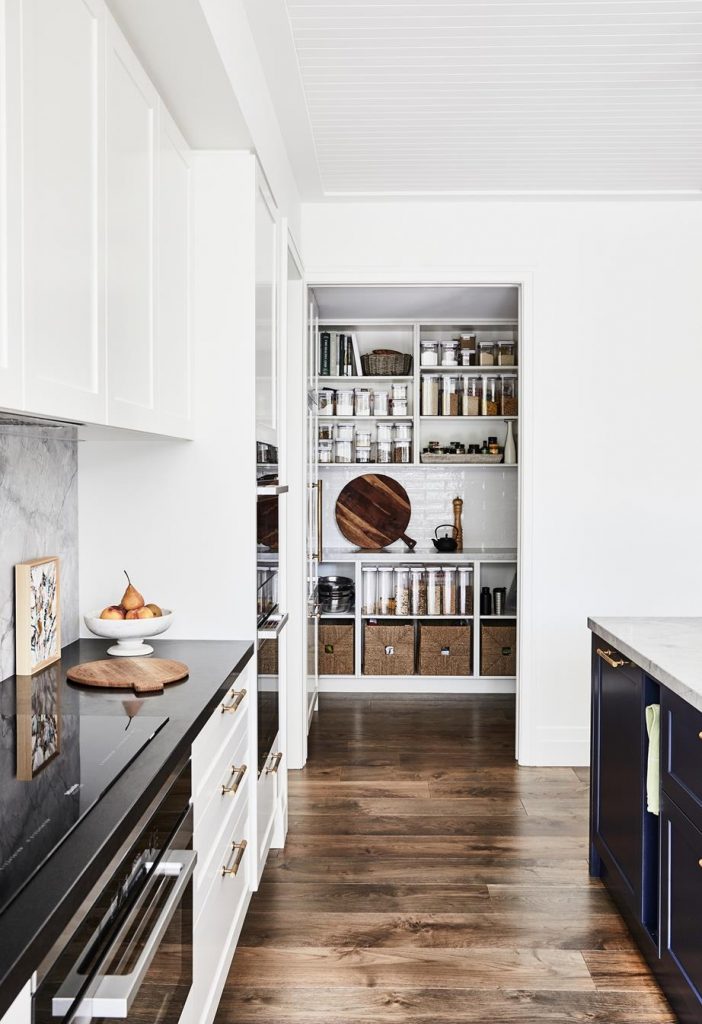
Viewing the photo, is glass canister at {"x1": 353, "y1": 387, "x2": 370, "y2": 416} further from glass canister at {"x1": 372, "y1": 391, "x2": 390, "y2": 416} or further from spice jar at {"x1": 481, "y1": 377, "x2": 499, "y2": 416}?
spice jar at {"x1": 481, "y1": 377, "x2": 499, "y2": 416}

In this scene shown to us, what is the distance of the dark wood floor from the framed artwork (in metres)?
1.02

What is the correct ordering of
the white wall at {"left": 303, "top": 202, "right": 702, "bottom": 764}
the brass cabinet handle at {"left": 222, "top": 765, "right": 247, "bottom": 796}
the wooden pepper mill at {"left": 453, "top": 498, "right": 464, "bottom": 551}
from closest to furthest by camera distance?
the brass cabinet handle at {"left": 222, "top": 765, "right": 247, "bottom": 796}
the white wall at {"left": 303, "top": 202, "right": 702, "bottom": 764}
the wooden pepper mill at {"left": 453, "top": 498, "right": 464, "bottom": 551}

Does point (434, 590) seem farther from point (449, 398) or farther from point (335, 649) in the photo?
point (449, 398)

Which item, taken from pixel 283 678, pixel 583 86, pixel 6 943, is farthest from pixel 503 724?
pixel 6 943

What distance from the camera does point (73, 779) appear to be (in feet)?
4.43

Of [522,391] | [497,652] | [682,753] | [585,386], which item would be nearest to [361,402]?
[522,391]

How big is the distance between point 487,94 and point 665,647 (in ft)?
6.54

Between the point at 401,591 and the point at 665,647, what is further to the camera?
the point at 401,591

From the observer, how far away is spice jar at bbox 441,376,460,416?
5367 mm

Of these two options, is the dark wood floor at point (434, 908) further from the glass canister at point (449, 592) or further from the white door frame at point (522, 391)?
the glass canister at point (449, 592)

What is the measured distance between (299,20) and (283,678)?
2.16 meters

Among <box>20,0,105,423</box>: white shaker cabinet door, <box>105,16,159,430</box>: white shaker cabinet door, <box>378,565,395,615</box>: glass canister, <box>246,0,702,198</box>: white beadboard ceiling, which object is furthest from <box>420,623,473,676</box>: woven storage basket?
<box>20,0,105,423</box>: white shaker cabinet door

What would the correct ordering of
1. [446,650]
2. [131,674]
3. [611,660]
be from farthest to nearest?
[446,650] < [611,660] < [131,674]

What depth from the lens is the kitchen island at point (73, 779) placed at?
0.93m
